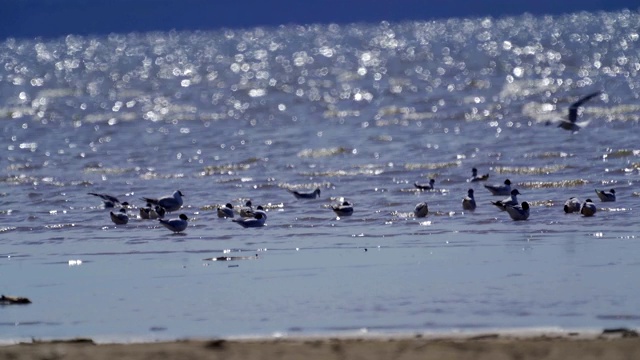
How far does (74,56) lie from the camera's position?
302 ft

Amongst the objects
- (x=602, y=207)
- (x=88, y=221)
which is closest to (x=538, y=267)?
(x=602, y=207)

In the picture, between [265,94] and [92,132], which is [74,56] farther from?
[92,132]

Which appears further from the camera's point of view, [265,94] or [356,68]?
[356,68]

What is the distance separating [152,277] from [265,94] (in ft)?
112

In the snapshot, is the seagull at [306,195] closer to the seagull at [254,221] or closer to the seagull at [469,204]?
the seagull at [469,204]

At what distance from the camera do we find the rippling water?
9188 millimetres

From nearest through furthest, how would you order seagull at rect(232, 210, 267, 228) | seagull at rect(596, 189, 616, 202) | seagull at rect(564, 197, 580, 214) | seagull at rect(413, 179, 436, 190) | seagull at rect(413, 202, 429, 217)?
1. seagull at rect(232, 210, 267, 228)
2. seagull at rect(564, 197, 580, 214)
3. seagull at rect(413, 202, 429, 217)
4. seagull at rect(596, 189, 616, 202)
5. seagull at rect(413, 179, 436, 190)

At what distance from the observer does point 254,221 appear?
14.5 m

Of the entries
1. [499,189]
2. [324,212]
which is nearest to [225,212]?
[324,212]

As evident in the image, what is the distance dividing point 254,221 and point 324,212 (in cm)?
152

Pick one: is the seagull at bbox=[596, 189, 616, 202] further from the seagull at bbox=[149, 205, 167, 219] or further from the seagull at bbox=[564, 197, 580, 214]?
the seagull at bbox=[149, 205, 167, 219]

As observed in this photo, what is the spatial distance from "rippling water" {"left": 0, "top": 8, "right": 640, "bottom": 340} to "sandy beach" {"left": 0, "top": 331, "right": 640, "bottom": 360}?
0.41 meters

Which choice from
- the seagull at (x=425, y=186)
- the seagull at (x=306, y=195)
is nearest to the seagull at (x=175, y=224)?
the seagull at (x=306, y=195)

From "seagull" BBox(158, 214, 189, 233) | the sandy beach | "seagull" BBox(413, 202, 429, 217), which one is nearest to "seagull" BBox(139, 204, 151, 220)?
"seagull" BBox(158, 214, 189, 233)
